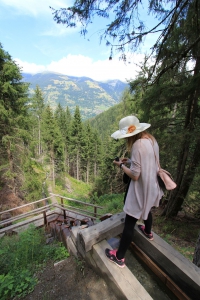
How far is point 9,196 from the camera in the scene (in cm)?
1152

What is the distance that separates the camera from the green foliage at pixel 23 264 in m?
2.25

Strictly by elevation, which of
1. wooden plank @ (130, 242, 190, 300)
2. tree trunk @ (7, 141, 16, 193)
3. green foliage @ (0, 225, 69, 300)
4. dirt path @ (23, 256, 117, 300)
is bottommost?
Result: tree trunk @ (7, 141, 16, 193)

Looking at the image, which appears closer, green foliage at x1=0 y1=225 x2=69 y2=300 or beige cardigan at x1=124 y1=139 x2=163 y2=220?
beige cardigan at x1=124 y1=139 x2=163 y2=220

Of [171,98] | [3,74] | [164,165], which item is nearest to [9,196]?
[3,74]

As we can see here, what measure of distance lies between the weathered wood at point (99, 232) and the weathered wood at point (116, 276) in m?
0.08

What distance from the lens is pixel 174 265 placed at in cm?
183

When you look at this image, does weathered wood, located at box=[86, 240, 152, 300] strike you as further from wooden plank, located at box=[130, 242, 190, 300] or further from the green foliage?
the green foliage

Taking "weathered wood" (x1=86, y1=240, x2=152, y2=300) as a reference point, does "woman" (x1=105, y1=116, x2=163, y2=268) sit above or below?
above

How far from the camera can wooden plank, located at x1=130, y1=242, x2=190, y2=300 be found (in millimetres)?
1817

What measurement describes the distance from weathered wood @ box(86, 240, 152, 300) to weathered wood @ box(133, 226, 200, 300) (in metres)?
0.48

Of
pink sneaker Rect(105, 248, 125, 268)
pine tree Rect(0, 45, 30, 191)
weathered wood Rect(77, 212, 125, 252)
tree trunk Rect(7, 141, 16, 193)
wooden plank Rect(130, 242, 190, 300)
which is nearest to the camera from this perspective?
wooden plank Rect(130, 242, 190, 300)

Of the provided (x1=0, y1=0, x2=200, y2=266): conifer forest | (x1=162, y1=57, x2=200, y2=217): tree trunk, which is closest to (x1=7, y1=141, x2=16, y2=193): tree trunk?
(x1=0, y1=0, x2=200, y2=266): conifer forest

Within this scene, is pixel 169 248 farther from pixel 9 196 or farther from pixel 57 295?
pixel 9 196

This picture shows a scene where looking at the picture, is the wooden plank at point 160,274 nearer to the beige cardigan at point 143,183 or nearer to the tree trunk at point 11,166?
the beige cardigan at point 143,183
